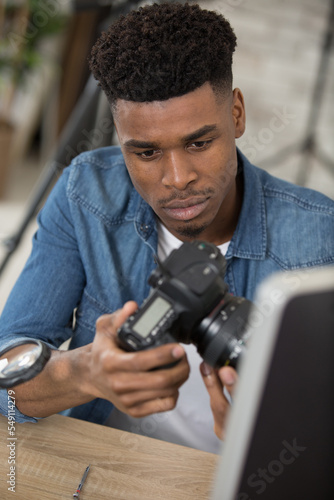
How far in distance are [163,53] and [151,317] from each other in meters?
0.47

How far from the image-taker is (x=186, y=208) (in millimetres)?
1023

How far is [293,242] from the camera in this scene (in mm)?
1162

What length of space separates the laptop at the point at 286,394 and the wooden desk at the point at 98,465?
0.30m

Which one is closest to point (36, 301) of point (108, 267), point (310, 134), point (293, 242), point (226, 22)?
point (108, 267)

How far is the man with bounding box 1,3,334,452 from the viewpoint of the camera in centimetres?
77

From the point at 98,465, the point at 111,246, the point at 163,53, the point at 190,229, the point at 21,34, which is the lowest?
the point at 98,465

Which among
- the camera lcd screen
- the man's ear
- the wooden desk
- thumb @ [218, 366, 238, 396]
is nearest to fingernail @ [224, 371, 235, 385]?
thumb @ [218, 366, 238, 396]

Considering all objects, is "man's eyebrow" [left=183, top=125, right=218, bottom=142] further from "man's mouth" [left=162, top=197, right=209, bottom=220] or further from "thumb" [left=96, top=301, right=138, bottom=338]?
"thumb" [left=96, top=301, right=138, bottom=338]

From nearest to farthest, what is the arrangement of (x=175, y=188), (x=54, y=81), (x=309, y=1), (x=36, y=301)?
(x=175, y=188)
(x=36, y=301)
(x=309, y=1)
(x=54, y=81)

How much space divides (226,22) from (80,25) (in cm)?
312

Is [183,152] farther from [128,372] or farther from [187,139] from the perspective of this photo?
[128,372]

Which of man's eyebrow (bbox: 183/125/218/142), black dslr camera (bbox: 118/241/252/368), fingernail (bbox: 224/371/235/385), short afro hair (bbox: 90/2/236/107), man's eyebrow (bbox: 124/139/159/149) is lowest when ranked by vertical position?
fingernail (bbox: 224/371/235/385)

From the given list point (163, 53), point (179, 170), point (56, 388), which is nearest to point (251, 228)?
point (179, 170)

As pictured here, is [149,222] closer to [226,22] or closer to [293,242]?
[293,242]
